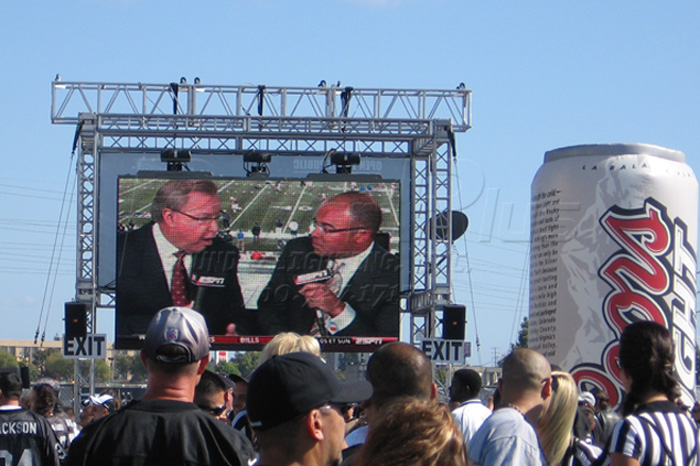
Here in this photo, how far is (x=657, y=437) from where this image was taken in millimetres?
4324

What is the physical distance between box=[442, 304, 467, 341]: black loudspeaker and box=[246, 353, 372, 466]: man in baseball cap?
18.5 meters

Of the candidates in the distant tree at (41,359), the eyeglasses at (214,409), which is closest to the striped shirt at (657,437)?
the eyeglasses at (214,409)

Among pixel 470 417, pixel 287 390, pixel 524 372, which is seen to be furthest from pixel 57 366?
pixel 287 390

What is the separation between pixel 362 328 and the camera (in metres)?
21.3

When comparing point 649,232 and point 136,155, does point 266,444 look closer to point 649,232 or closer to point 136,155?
point 649,232

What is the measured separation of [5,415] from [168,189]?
586 inches

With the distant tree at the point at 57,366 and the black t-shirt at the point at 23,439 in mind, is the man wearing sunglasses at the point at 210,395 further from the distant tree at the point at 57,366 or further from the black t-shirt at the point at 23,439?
the distant tree at the point at 57,366

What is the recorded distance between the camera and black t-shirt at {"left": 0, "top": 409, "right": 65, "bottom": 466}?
636cm

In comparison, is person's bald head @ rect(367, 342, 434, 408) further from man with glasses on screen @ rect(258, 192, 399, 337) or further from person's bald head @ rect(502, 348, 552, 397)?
man with glasses on screen @ rect(258, 192, 399, 337)

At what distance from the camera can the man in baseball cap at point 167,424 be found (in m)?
3.60

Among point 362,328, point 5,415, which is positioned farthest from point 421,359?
point 362,328

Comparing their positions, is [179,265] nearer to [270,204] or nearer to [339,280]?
[270,204]

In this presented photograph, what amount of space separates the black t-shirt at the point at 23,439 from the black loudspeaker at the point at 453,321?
15430mm

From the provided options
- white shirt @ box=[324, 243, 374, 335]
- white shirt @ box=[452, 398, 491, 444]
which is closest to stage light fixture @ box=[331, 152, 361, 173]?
white shirt @ box=[324, 243, 374, 335]
